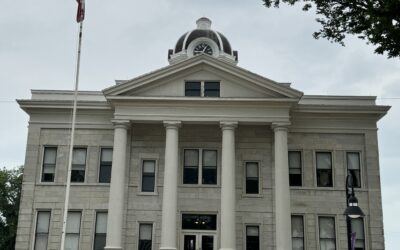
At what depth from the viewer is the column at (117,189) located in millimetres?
27078

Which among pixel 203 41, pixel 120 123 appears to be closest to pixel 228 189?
pixel 120 123

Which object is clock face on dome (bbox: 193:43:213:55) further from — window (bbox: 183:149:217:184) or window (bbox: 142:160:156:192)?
window (bbox: 142:160:156:192)

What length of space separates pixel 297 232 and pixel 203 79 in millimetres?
10193

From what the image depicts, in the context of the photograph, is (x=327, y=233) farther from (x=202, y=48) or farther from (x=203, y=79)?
(x=202, y=48)

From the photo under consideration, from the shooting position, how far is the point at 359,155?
30359mm

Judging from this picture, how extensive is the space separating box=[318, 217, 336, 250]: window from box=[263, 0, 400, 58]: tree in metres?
16.1

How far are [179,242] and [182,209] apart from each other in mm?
1832

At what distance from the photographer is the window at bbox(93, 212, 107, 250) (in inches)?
1148

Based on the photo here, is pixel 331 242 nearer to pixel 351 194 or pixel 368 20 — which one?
pixel 351 194

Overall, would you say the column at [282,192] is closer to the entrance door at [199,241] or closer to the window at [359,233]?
the entrance door at [199,241]

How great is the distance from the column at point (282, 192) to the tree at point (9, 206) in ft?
124

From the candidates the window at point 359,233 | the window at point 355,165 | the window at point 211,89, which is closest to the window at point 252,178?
the window at point 211,89

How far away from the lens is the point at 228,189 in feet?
90.4

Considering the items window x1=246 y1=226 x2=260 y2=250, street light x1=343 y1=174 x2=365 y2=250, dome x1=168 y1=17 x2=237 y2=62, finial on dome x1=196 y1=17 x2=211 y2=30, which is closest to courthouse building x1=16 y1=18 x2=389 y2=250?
window x1=246 y1=226 x2=260 y2=250
